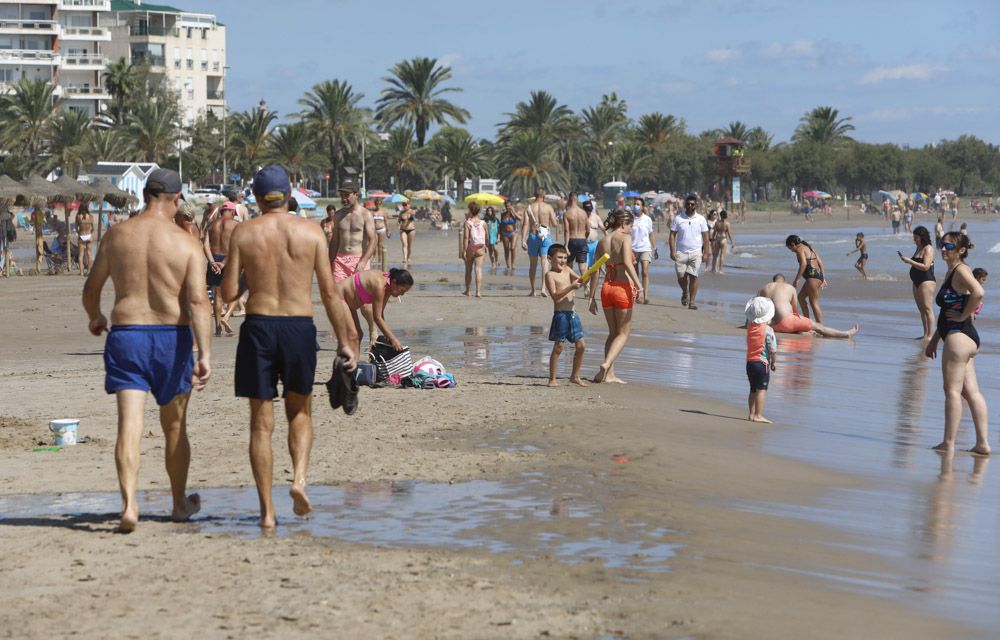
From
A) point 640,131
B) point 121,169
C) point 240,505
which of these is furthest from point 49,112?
point 240,505

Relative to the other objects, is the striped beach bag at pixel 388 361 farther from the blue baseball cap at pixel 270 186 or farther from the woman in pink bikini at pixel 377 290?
the blue baseball cap at pixel 270 186

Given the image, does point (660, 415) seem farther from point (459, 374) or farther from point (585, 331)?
point (585, 331)

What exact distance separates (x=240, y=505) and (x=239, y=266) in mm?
1341

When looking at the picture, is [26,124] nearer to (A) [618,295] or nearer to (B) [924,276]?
(B) [924,276]

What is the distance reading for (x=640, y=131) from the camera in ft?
399

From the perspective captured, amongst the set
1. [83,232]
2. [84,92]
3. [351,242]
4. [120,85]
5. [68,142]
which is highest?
[120,85]

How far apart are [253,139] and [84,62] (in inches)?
813

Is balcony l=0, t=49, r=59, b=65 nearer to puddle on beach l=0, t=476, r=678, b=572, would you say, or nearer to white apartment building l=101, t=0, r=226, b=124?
white apartment building l=101, t=0, r=226, b=124

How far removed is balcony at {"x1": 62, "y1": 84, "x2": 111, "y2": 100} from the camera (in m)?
106

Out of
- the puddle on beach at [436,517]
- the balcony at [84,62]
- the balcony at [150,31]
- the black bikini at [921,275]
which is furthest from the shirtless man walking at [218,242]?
the balcony at [150,31]

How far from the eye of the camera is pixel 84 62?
106 metres

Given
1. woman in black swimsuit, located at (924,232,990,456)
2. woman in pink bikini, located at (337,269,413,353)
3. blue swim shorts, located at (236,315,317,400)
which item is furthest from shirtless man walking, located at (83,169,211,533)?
woman in black swimsuit, located at (924,232,990,456)

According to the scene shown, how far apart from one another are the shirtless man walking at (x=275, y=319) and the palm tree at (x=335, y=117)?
8865cm

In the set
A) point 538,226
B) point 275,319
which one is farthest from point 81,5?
point 275,319
